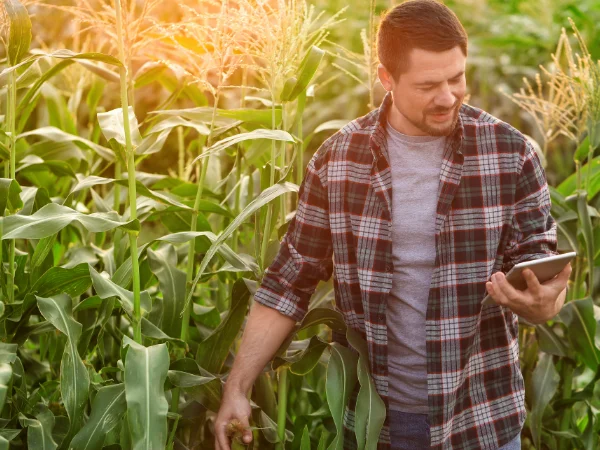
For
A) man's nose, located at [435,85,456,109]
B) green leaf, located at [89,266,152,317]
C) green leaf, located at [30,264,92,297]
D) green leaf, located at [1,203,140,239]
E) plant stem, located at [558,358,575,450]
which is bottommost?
plant stem, located at [558,358,575,450]

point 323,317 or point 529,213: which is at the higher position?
point 529,213

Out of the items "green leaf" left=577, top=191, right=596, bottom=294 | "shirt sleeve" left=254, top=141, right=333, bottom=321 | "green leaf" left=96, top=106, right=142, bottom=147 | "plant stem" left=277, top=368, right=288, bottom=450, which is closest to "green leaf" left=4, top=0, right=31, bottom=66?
"green leaf" left=96, top=106, right=142, bottom=147

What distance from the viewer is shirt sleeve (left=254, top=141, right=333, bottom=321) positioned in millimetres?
1883

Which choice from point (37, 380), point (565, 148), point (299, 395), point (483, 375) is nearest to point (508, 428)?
point (483, 375)

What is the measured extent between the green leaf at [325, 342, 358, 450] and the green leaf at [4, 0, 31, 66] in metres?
Answer: 0.93

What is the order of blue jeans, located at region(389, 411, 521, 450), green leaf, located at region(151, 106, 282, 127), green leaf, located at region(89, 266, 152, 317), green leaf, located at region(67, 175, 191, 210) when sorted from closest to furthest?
green leaf, located at region(89, 266, 152, 317), blue jeans, located at region(389, 411, 521, 450), green leaf, located at region(67, 175, 191, 210), green leaf, located at region(151, 106, 282, 127)

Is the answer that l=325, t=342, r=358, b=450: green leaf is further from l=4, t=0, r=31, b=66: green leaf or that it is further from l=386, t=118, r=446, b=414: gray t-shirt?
l=4, t=0, r=31, b=66: green leaf

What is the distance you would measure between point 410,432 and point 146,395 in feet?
1.90

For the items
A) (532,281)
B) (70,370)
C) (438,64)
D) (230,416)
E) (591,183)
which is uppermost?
(438,64)

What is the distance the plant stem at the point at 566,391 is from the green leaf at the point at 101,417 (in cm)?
130

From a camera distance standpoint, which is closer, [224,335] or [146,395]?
[146,395]

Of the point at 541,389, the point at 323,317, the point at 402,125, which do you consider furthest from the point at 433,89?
the point at 541,389

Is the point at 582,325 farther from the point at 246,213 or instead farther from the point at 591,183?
the point at 246,213

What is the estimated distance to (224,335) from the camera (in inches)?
80.8
